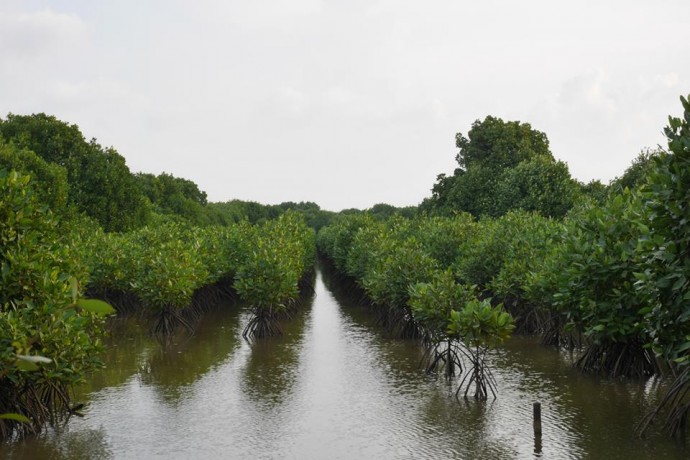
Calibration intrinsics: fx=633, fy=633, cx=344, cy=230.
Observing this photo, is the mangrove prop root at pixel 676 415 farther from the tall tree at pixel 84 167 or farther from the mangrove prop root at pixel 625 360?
the tall tree at pixel 84 167

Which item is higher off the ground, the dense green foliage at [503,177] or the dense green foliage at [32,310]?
the dense green foliage at [503,177]

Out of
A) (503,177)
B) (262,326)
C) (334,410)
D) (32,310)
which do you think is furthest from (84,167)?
(334,410)

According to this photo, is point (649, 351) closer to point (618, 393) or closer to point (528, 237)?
point (618, 393)

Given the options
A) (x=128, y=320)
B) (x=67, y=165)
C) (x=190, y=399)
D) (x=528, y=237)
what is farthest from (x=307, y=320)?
(x=67, y=165)

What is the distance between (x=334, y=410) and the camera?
15.7 m

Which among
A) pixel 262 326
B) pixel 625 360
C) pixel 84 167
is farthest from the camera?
pixel 84 167

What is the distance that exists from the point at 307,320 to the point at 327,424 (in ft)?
59.4

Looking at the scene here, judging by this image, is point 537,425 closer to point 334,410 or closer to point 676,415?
point 676,415

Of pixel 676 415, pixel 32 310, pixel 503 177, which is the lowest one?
pixel 676 415

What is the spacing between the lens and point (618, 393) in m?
16.2

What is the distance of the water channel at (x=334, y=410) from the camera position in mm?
12727

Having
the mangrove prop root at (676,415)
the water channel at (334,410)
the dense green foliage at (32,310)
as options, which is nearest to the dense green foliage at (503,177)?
the water channel at (334,410)

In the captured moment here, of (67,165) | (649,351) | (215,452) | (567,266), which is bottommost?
(215,452)

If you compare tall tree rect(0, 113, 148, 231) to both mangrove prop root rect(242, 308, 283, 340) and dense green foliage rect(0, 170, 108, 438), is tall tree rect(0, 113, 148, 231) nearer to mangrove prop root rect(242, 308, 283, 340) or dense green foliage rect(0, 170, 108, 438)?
mangrove prop root rect(242, 308, 283, 340)
